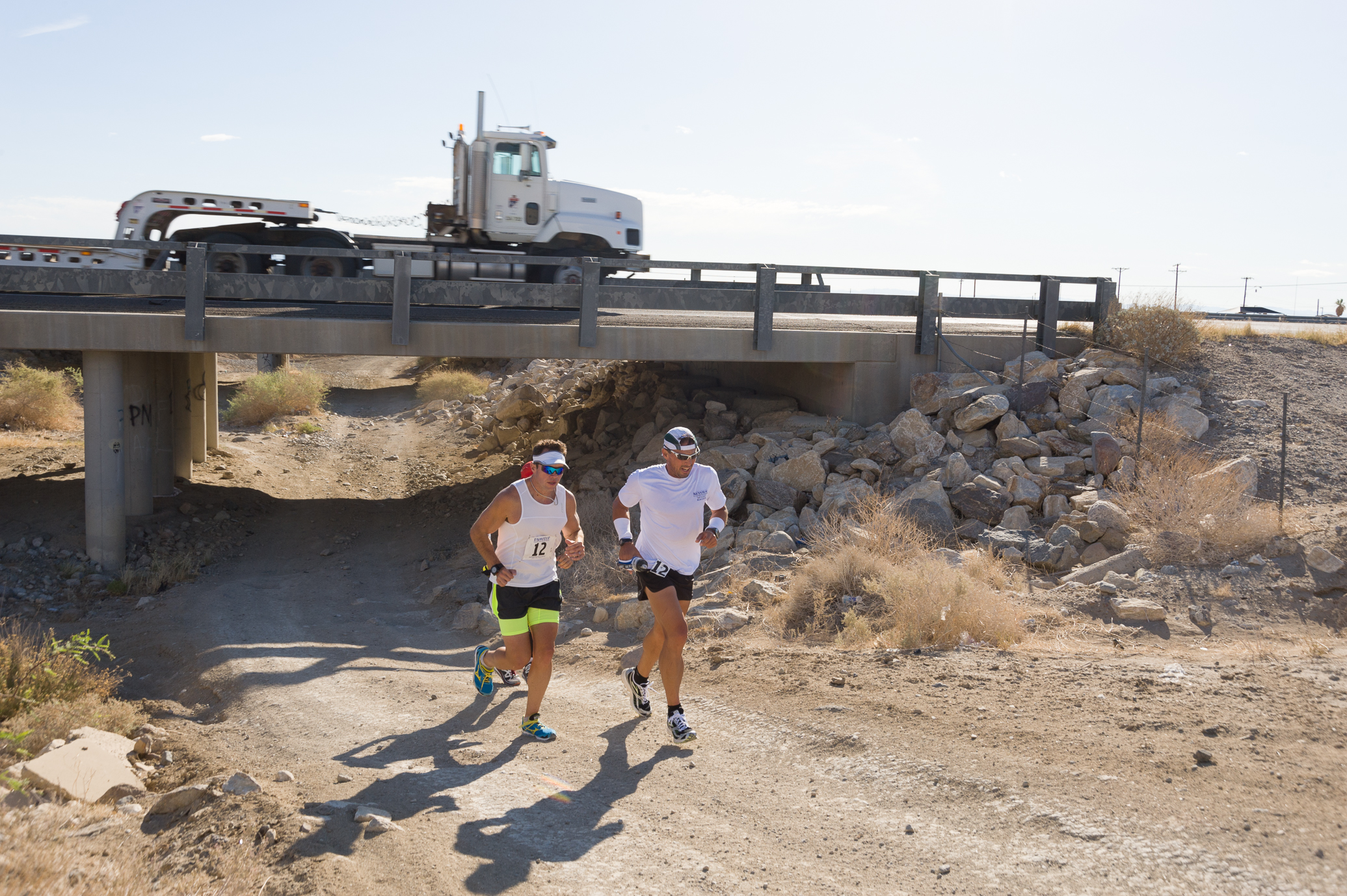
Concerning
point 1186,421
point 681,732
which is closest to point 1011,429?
point 1186,421

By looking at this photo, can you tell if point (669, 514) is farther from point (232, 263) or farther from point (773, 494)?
point (232, 263)

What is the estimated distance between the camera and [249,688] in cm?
706

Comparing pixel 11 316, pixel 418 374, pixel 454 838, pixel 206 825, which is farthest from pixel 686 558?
pixel 418 374

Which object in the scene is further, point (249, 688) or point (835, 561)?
point (835, 561)

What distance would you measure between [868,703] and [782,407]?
8.05m

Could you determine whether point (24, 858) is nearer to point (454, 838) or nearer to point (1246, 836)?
point (454, 838)

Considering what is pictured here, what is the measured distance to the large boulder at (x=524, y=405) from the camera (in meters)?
19.0

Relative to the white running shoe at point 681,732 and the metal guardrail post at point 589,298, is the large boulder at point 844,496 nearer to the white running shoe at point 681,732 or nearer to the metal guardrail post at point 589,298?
the metal guardrail post at point 589,298

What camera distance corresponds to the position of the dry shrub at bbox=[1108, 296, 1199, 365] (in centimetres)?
1231

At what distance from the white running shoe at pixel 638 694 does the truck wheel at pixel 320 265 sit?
11.3 meters

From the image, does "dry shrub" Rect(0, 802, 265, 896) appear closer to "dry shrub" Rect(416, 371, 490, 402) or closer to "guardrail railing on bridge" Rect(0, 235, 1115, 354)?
"guardrail railing on bridge" Rect(0, 235, 1115, 354)

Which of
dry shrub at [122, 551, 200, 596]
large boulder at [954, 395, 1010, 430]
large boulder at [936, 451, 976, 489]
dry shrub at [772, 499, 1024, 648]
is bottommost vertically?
dry shrub at [122, 551, 200, 596]

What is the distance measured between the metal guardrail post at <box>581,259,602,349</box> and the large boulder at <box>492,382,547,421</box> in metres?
7.48

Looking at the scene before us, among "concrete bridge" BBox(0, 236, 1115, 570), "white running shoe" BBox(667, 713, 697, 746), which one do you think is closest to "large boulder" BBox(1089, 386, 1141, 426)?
"concrete bridge" BBox(0, 236, 1115, 570)
